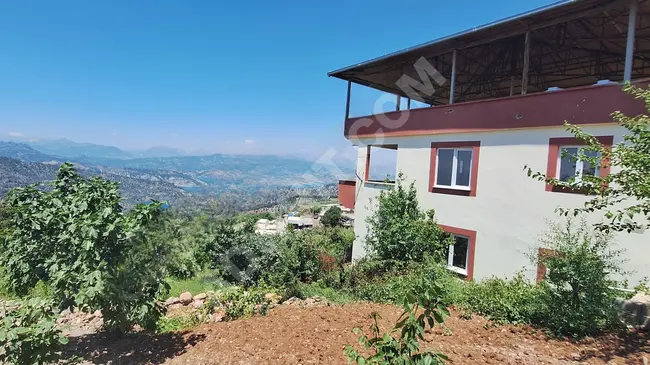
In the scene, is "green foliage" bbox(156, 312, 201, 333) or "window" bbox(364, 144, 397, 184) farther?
"window" bbox(364, 144, 397, 184)

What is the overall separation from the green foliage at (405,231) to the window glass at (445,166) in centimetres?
100

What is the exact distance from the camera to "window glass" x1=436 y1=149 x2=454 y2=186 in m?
11.0

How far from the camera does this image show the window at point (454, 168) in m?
10.3

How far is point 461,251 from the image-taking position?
10742 millimetres

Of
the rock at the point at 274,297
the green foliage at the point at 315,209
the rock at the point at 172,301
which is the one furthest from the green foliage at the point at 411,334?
the green foliage at the point at 315,209

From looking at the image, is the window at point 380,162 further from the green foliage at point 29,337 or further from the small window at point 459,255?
the green foliage at point 29,337

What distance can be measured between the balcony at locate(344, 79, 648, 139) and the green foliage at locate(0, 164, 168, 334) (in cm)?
936

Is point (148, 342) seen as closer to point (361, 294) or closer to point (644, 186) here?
point (361, 294)

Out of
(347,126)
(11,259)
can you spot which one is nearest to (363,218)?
(347,126)

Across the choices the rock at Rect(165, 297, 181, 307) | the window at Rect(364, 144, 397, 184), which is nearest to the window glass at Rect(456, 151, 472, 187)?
the window at Rect(364, 144, 397, 184)

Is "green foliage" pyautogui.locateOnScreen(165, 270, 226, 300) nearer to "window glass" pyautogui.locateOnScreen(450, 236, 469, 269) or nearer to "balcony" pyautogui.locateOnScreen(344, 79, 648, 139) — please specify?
"window glass" pyautogui.locateOnScreen(450, 236, 469, 269)

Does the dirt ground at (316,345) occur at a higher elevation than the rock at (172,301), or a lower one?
higher

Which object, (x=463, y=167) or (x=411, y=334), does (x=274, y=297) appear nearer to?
(x=411, y=334)

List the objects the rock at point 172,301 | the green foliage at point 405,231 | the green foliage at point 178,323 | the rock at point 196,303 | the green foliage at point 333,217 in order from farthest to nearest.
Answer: the green foliage at point 333,217
the green foliage at point 405,231
the rock at point 172,301
the rock at point 196,303
the green foliage at point 178,323
